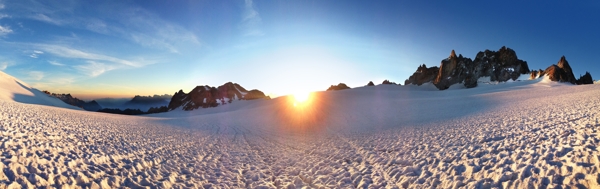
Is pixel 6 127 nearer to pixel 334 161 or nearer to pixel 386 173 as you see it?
pixel 334 161

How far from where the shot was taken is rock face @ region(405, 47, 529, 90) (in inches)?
2477

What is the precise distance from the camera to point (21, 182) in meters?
6.06

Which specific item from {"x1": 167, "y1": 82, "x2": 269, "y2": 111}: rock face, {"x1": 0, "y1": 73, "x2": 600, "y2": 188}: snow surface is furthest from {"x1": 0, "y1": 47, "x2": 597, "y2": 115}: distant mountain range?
{"x1": 0, "y1": 73, "x2": 600, "y2": 188}: snow surface

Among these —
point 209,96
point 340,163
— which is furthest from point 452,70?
point 209,96

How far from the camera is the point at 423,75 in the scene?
83.8 meters

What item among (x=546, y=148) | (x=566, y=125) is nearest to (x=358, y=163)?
(x=546, y=148)

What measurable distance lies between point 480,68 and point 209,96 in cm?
9191

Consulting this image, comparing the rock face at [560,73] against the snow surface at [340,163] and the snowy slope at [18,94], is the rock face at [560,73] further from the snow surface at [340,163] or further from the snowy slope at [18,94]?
the snowy slope at [18,94]

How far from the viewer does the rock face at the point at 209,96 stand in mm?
86188

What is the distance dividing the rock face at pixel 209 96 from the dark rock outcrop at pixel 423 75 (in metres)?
57.7

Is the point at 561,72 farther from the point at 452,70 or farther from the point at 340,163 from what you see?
the point at 340,163

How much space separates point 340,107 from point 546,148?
3095 centimetres

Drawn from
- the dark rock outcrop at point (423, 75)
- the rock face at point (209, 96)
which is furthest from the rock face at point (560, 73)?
the rock face at point (209, 96)

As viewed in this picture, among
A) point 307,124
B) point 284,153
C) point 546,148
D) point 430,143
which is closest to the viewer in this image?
point 546,148
